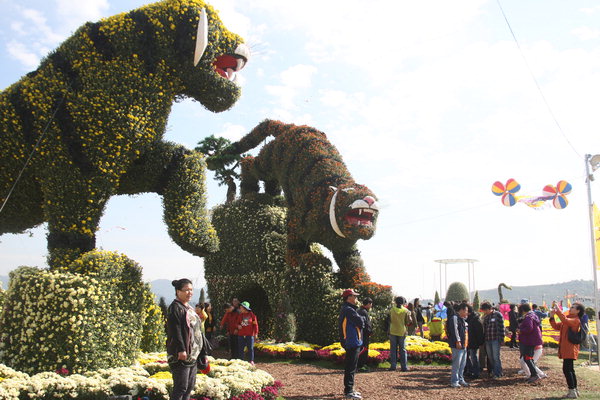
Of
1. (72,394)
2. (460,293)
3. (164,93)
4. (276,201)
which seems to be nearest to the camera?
(72,394)

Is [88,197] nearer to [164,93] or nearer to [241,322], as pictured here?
[164,93]

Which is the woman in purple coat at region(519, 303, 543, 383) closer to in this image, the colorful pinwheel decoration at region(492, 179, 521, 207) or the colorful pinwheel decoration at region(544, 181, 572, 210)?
the colorful pinwheel decoration at region(544, 181, 572, 210)

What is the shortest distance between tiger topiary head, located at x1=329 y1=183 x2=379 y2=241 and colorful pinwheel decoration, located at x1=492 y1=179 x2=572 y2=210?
6129 mm

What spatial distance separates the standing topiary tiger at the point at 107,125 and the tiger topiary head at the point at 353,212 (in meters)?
4.69

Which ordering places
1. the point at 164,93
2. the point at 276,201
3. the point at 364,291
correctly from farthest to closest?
the point at 276,201 < the point at 364,291 < the point at 164,93

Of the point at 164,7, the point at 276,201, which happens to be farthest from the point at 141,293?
the point at 276,201

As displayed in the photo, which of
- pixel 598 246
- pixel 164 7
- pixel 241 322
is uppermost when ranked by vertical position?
pixel 164 7

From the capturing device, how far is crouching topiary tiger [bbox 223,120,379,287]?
40.7ft

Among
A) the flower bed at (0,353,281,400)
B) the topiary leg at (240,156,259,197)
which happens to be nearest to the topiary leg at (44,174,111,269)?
the flower bed at (0,353,281,400)

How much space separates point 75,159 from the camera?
7.27 meters

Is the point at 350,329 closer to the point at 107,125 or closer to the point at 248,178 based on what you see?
the point at 107,125

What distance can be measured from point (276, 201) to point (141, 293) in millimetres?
8608

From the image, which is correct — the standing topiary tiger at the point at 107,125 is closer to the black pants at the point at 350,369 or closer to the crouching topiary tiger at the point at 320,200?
the black pants at the point at 350,369

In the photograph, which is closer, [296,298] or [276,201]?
[296,298]
